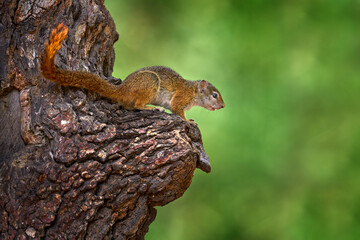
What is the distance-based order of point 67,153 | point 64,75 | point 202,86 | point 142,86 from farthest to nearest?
1. point 202,86
2. point 142,86
3. point 64,75
4. point 67,153

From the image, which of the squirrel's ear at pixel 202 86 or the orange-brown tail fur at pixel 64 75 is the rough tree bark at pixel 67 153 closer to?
the orange-brown tail fur at pixel 64 75

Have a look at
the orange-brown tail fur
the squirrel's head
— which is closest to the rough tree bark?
the orange-brown tail fur

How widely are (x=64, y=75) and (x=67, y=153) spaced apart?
0.41 meters

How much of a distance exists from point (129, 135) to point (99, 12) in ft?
3.00

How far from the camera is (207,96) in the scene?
3.69 m

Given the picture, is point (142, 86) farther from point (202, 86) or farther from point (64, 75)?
point (202, 86)

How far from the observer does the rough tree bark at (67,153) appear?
7.06ft

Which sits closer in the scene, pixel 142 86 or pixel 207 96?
pixel 142 86

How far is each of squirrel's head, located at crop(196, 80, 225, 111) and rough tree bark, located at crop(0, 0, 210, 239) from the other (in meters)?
1.15

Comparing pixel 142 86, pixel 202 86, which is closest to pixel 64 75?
pixel 142 86

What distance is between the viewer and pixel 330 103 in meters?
4.55

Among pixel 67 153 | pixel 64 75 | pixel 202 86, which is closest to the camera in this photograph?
pixel 67 153

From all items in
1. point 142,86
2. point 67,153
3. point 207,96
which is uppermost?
point 207,96

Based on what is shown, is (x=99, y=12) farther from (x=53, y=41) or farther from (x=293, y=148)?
(x=293, y=148)
